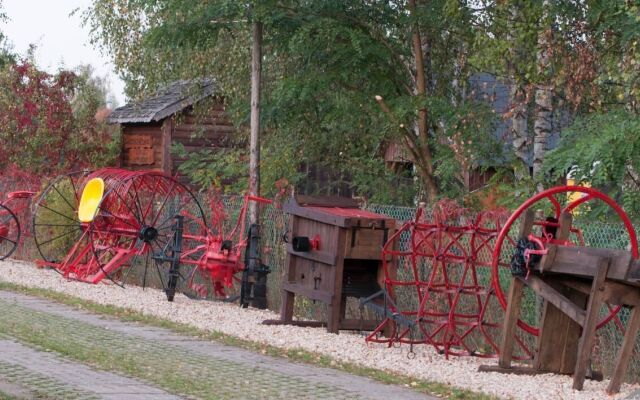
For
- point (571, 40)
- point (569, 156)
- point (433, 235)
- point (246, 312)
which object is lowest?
point (246, 312)

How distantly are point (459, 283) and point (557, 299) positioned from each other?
8.54ft

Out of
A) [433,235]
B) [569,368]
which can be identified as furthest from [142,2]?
[569,368]

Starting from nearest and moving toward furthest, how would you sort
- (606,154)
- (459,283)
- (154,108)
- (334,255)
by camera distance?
(606,154), (459,283), (334,255), (154,108)

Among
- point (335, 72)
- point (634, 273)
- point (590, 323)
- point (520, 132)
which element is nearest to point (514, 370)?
point (590, 323)

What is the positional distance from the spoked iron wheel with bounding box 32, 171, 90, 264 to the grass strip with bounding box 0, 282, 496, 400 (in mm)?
3767

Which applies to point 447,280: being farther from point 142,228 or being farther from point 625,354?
point 142,228

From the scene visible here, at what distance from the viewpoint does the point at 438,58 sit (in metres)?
21.3

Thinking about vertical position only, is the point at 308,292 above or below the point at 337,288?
below

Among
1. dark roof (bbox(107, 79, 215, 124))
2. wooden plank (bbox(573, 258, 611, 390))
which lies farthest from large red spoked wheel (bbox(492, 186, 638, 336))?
dark roof (bbox(107, 79, 215, 124))

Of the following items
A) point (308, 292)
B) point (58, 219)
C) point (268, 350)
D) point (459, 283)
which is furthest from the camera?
point (58, 219)

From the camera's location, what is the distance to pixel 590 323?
11242 mm

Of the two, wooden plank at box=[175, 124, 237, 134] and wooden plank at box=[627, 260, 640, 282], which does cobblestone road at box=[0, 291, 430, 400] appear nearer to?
wooden plank at box=[627, 260, 640, 282]

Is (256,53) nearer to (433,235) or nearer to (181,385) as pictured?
(433,235)

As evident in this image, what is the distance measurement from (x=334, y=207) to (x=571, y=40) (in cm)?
385
